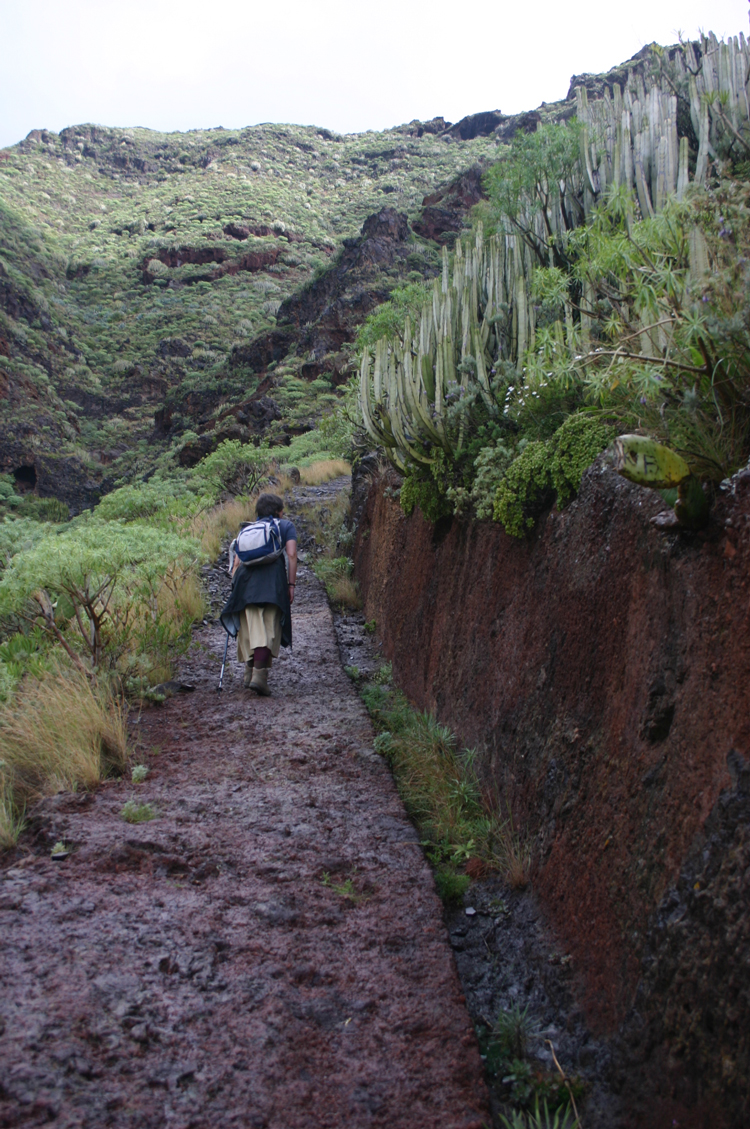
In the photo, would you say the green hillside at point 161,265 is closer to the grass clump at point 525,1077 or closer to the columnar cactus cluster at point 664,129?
the columnar cactus cluster at point 664,129

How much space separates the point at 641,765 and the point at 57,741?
3034 mm

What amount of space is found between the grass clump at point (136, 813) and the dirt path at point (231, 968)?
5 centimetres

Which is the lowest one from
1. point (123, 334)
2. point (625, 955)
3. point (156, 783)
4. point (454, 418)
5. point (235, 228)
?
point (156, 783)

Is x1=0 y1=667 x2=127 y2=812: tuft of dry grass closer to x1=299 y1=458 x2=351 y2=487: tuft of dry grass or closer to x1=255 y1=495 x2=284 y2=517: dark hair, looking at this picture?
x1=255 y1=495 x2=284 y2=517: dark hair

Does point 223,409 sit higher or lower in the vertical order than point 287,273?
lower

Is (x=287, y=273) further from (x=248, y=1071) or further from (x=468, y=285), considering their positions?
(x=248, y=1071)

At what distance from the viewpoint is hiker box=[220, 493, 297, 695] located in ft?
19.2

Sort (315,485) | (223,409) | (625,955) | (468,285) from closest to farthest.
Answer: (625,955) → (468,285) → (315,485) → (223,409)

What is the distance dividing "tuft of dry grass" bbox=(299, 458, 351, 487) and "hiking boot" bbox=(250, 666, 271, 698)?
10048 millimetres

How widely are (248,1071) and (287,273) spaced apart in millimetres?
55141

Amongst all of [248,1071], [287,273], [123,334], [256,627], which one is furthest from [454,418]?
[287,273]

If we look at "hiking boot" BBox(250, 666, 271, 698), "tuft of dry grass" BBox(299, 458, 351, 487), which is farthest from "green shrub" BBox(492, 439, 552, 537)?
"tuft of dry grass" BBox(299, 458, 351, 487)

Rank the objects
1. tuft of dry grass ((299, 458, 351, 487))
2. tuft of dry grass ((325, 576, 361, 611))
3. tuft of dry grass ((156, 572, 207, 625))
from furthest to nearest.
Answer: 1. tuft of dry grass ((299, 458, 351, 487))
2. tuft of dry grass ((325, 576, 361, 611))
3. tuft of dry grass ((156, 572, 207, 625))

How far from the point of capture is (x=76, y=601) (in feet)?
17.2
